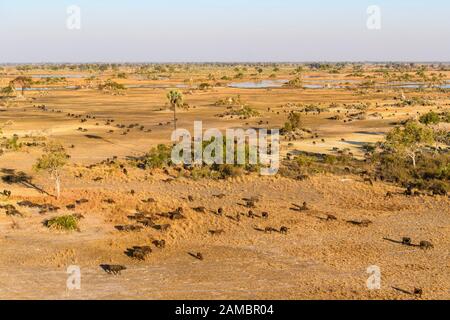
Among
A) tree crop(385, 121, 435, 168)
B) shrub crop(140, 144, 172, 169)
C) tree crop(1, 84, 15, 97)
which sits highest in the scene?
tree crop(1, 84, 15, 97)

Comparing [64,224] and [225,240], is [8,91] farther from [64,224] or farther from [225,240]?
[225,240]

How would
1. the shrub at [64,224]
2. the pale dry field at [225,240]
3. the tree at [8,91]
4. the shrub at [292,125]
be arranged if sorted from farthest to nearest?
1. the tree at [8,91]
2. the shrub at [292,125]
3. the shrub at [64,224]
4. the pale dry field at [225,240]

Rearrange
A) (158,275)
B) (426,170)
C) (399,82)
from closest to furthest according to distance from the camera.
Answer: (158,275), (426,170), (399,82)

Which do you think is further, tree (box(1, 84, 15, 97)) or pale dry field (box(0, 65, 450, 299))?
tree (box(1, 84, 15, 97))

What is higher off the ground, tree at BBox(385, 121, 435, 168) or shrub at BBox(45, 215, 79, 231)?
tree at BBox(385, 121, 435, 168)

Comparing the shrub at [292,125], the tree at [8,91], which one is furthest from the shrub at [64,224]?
the tree at [8,91]

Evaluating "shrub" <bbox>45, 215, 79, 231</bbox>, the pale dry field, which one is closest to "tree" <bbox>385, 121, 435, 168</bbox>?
the pale dry field

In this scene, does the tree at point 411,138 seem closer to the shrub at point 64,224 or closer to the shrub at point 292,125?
the shrub at point 292,125

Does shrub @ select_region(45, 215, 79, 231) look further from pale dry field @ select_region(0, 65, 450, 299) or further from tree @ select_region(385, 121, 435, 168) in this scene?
tree @ select_region(385, 121, 435, 168)

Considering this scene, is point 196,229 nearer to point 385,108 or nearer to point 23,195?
point 23,195
